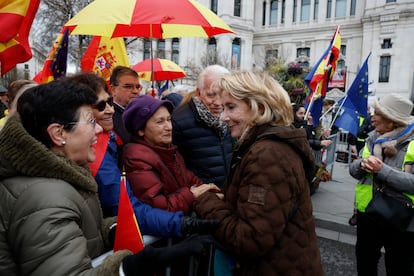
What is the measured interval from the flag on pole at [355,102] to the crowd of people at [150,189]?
3249 mm

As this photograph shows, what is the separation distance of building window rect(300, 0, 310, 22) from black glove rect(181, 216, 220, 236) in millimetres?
55055

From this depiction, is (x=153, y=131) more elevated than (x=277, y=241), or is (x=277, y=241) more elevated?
(x=153, y=131)

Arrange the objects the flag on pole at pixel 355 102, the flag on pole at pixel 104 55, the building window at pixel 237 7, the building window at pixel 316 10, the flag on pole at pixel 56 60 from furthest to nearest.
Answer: the building window at pixel 237 7 < the building window at pixel 316 10 < the flag on pole at pixel 355 102 < the flag on pole at pixel 104 55 < the flag on pole at pixel 56 60

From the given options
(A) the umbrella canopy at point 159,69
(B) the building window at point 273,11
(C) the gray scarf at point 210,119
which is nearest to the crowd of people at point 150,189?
(C) the gray scarf at point 210,119

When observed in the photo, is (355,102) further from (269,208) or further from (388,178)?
(269,208)

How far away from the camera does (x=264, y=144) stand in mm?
1689

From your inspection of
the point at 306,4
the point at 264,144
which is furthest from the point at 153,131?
the point at 306,4

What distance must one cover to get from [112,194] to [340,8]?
54.9m

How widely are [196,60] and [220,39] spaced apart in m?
4.90

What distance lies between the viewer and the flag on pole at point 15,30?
2266 millimetres

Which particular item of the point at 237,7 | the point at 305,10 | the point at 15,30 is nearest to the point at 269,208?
the point at 15,30

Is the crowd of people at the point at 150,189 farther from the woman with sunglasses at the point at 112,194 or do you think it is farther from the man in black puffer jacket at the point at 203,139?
the man in black puffer jacket at the point at 203,139

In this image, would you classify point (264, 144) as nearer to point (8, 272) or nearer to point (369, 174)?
point (8, 272)

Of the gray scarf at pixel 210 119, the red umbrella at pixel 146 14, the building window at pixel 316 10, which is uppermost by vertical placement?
the building window at pixel 316 10
